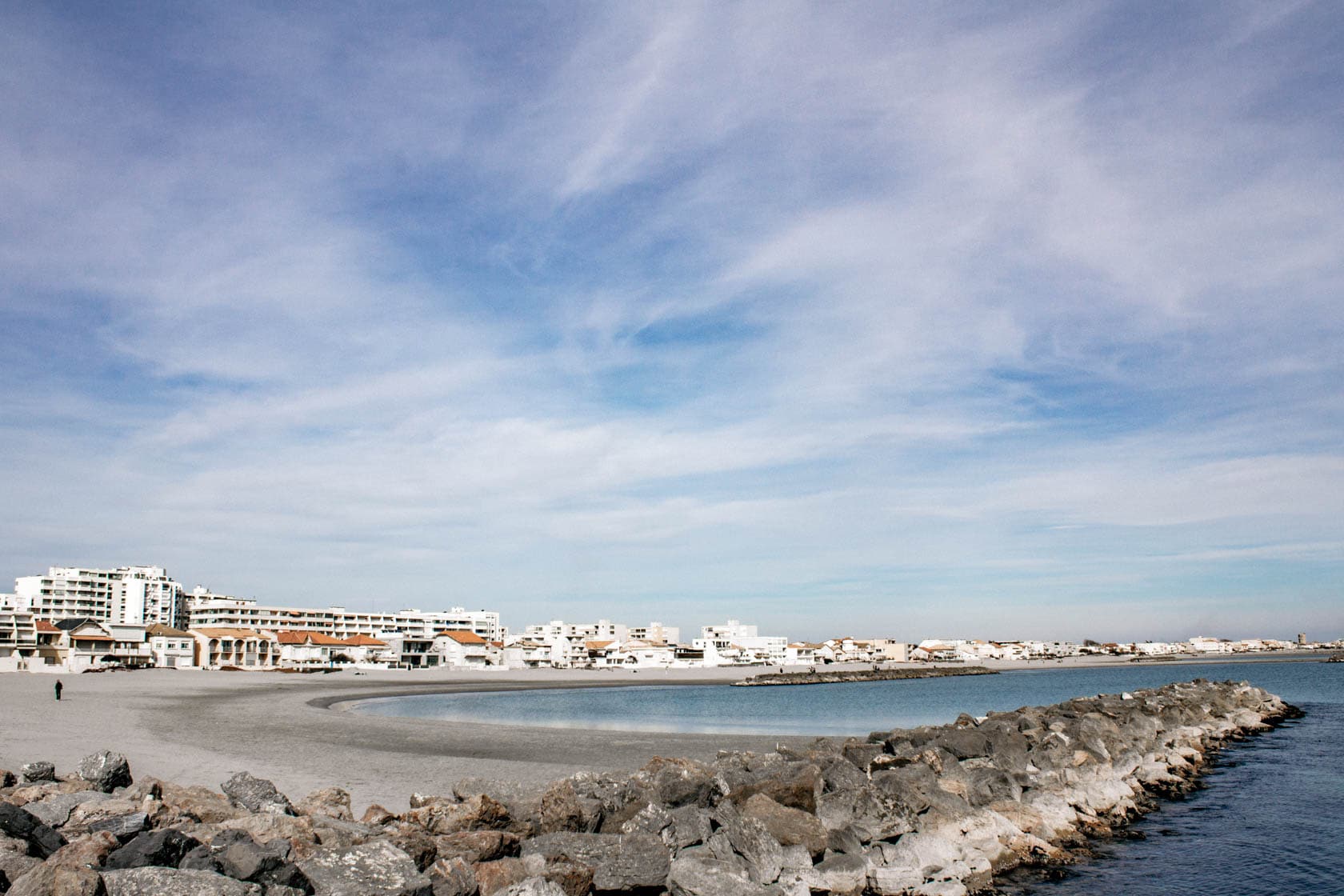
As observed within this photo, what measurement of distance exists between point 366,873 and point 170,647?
332 ft

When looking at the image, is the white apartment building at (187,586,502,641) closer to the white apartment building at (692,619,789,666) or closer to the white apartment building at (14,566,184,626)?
the white apartment building at (14,566,184,626)

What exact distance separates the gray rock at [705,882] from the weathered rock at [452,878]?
7.50 ft

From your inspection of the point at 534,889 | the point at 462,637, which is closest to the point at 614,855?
the point at 534,889

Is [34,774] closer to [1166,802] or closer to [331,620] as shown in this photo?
[1166,802]

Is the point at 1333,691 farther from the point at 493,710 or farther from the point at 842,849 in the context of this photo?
the point at 842,849

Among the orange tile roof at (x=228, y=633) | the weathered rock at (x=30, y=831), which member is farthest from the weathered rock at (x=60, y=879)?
the orange tile roof at (x=228, y=633)

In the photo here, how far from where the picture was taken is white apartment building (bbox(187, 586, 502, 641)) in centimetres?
14038

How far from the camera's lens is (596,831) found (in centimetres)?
1155

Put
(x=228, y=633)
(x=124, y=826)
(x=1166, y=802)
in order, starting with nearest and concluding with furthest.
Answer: (x=124, y=826) < (x=1166, y=802) < (x=228, y=633)

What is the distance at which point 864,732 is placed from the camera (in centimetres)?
3278

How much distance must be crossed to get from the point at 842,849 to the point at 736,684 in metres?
81.4

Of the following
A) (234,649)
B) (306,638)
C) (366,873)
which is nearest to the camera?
(366,873)

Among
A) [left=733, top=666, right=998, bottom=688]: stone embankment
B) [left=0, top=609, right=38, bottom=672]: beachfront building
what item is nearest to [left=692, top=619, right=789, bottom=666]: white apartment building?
[left=733, top=666, right=998, bottom=688]: stone embankment

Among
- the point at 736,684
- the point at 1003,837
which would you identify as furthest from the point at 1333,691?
the point at 1003,837
